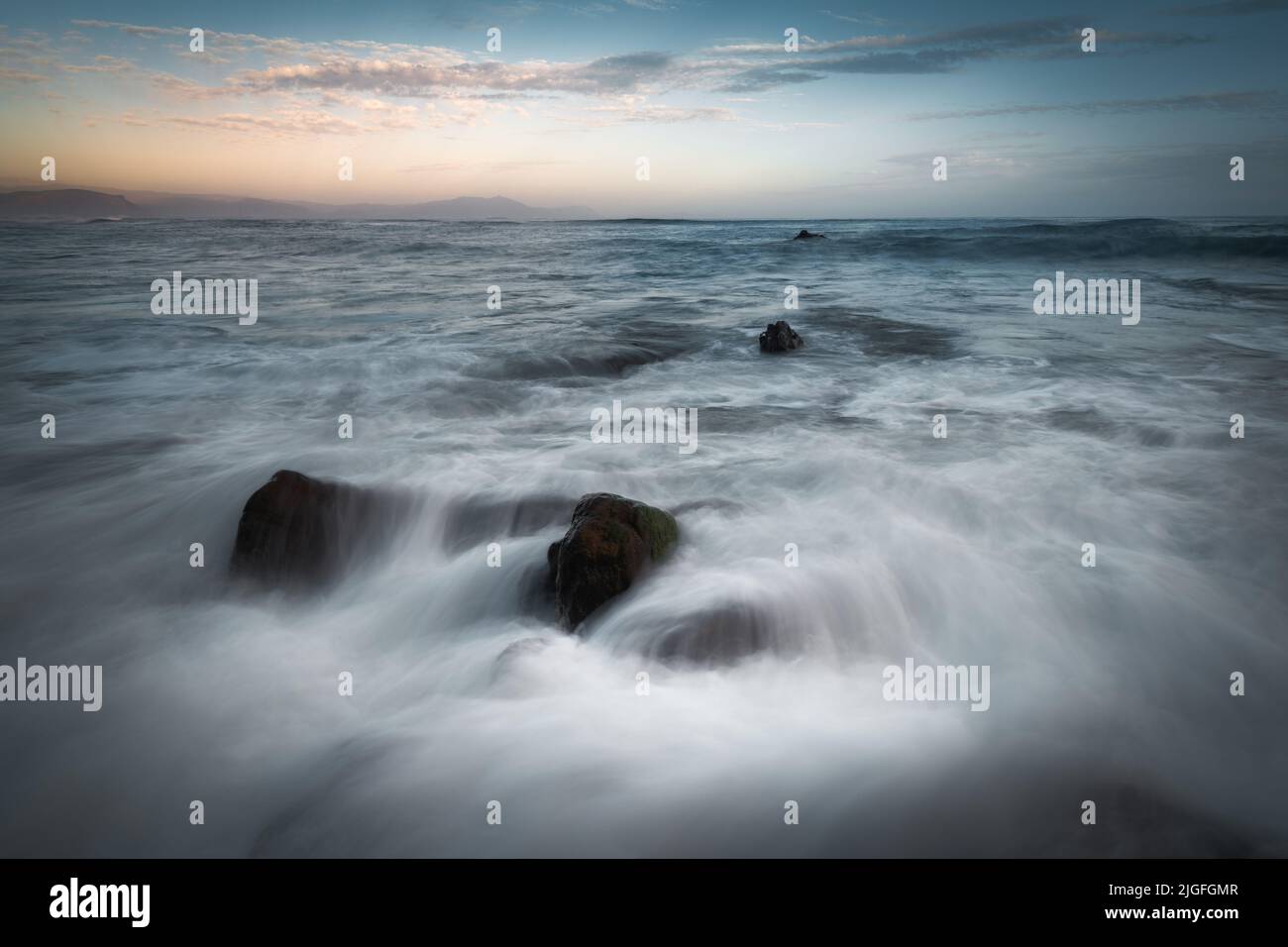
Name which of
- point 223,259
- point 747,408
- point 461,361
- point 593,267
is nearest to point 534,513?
point 747,408

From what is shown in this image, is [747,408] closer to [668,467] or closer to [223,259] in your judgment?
[668,467]

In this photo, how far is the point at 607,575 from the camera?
5.45 meters

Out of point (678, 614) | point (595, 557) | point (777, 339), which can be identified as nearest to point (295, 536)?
point (595, 557)

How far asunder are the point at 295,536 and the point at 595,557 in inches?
112

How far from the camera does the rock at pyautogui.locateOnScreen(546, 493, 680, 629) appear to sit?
5371mm

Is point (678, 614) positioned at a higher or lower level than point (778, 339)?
lower

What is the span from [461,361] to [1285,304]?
21.3 m

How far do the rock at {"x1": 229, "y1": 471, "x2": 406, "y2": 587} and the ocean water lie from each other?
253 mm

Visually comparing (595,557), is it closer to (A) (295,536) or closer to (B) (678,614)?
(B) (678,614)

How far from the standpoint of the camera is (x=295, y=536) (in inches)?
246

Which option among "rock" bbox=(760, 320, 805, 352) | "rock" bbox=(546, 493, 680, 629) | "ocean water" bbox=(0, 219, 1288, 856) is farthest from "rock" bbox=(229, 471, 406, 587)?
"rock" bbox=(760, 320, 805, 352)

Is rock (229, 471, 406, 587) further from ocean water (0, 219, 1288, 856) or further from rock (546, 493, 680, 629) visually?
rock (546, 493, 680, 629)

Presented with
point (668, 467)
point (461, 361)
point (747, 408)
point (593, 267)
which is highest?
point (593, 267)

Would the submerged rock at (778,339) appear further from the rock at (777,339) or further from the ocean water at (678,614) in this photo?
the ocean water at (678,614)
